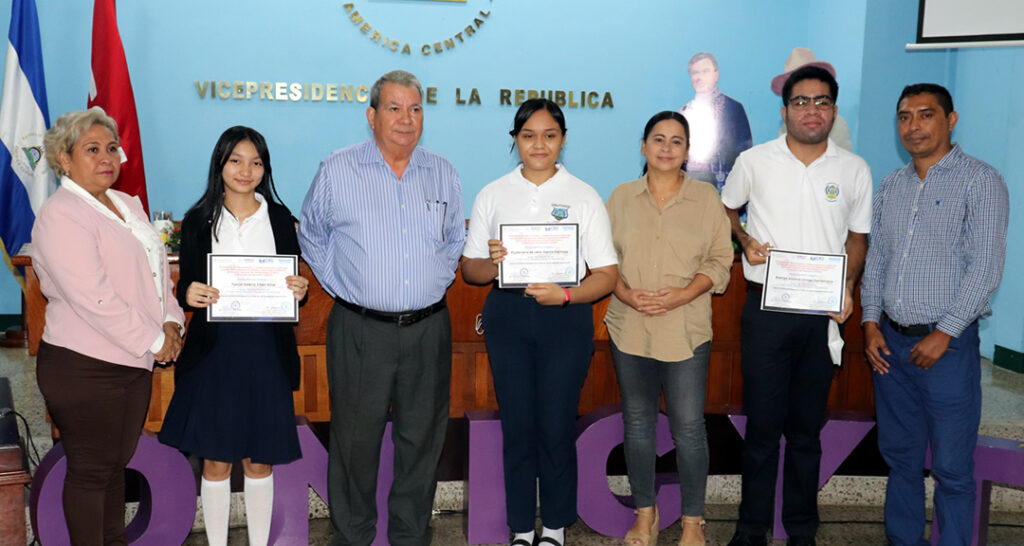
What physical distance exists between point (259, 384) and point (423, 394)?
54 cm

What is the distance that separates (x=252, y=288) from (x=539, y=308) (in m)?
0.93

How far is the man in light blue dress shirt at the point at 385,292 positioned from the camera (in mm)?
2572

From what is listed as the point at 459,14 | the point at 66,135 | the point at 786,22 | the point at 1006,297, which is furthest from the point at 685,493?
the point at 786,22

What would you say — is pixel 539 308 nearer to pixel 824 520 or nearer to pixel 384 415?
pixel 384 415

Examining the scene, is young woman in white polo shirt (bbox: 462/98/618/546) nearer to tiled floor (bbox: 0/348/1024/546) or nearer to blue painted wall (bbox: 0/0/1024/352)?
tiled floor (bbox: 0/348/1024/546)

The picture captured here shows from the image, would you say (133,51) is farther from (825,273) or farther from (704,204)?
(825,273)

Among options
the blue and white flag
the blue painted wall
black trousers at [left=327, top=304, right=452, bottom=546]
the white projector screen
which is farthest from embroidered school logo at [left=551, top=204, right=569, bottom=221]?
the blue and white flag

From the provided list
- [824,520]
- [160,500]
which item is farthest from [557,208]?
[824,520]

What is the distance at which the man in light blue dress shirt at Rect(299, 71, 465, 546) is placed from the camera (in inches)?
101

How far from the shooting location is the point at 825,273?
2707 millimetres

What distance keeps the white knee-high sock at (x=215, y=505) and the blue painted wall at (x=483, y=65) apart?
11.5 feet

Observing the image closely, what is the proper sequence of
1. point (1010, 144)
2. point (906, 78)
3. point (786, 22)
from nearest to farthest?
point (1010, 144), point (906, 78), point (786, 22)

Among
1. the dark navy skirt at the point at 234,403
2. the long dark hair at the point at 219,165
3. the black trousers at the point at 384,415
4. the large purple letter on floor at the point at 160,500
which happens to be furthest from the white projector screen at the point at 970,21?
the large purple letter on floor at the point at 160,500

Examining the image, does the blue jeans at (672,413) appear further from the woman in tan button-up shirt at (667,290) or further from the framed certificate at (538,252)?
the framed certificate at (538,252)
